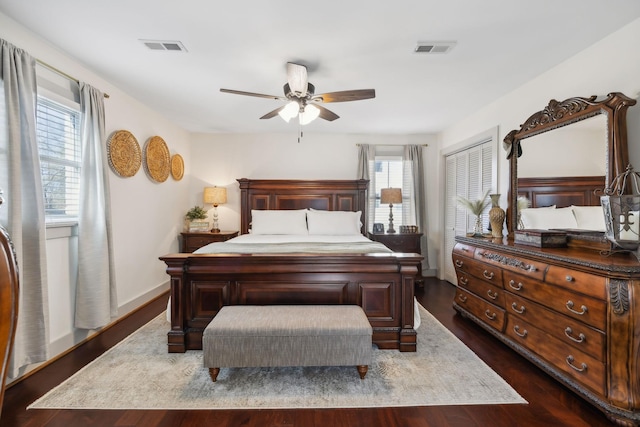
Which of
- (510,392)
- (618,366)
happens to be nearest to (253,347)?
(510,392)

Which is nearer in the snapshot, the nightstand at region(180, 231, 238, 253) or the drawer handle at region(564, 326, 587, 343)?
the drawer handle at region(564, 326, 587, 343)

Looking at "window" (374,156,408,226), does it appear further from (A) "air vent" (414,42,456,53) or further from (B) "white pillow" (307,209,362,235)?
(A) "air vent" (414,42,456,53)

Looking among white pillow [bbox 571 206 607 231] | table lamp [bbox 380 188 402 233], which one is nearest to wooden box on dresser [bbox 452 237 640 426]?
white pillow [bbox 571 206 607 231]

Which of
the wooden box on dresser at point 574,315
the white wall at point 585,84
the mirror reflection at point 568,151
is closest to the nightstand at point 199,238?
the wooden box on dresser at point 574,315

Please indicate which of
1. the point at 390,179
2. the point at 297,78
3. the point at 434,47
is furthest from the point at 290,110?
the point at 390,179

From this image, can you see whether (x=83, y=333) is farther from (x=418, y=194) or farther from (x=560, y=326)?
(x=418, y=194)

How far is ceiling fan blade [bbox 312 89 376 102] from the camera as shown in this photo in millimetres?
2574

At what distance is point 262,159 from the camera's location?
16.8 feet

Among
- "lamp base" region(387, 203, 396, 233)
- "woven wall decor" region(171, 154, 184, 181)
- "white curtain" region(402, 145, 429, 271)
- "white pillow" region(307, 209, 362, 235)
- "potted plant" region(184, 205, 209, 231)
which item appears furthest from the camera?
"white curtain" region(402, 145, 429, 271)

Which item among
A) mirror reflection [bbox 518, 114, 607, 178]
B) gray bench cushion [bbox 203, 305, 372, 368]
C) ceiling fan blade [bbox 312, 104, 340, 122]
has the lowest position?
gray bench cushion [bbox 203, 305, 372, 368]

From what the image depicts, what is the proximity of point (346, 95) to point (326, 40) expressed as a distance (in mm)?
469

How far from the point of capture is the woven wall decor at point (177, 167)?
4.50 metres

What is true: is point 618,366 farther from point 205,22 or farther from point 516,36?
point 205,22

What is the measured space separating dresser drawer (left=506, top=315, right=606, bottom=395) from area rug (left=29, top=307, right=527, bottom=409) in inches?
14.5
